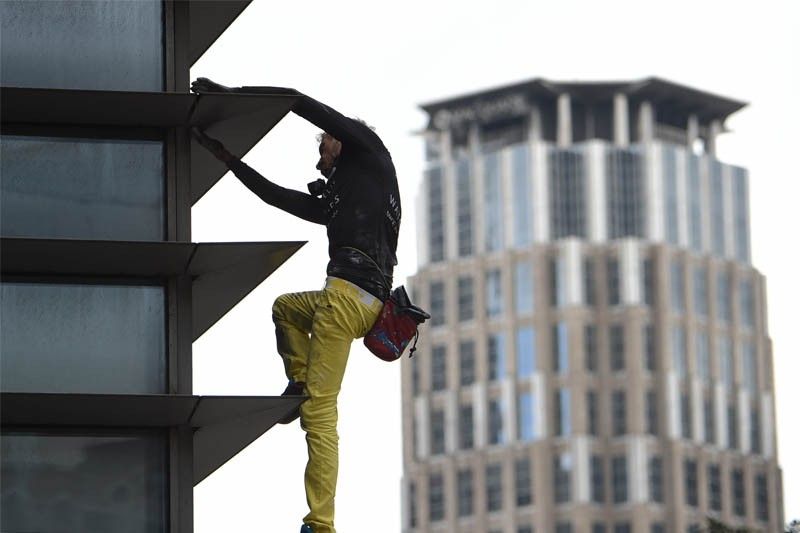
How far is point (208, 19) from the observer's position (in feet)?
53.5

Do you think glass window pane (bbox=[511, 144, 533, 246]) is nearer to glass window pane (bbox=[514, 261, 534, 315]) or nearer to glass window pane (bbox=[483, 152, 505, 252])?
glass window pane (bbox=[483, 152, 505, 252])

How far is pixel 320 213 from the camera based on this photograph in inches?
612

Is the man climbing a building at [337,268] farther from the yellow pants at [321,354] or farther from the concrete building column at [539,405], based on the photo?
the concrete building column at [539,405]

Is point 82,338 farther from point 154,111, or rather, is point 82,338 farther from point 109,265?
point 154,111

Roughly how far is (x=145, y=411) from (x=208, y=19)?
3.26 meters

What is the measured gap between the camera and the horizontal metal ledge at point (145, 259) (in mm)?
14758

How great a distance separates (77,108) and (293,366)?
241cm

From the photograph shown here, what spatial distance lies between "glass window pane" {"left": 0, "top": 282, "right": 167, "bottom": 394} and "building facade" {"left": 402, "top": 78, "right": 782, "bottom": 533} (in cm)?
13542

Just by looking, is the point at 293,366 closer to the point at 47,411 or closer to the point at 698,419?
the point at 47,411

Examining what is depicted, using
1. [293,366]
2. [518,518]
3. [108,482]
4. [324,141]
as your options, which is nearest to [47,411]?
[108,482]

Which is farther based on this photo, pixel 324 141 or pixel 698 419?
pixel 698 419

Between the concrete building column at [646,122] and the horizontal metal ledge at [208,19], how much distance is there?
142 metres

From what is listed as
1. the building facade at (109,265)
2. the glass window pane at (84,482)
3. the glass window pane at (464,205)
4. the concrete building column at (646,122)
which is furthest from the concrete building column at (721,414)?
the glass window pane at (84,482)

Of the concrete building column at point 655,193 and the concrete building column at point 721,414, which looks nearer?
Answer: the concrete building column at point 721,414
